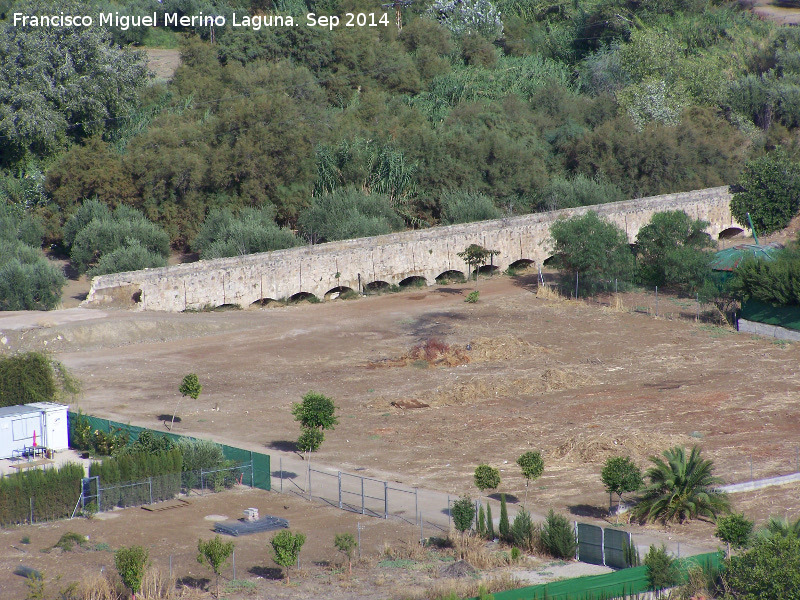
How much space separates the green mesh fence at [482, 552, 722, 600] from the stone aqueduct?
30.1m

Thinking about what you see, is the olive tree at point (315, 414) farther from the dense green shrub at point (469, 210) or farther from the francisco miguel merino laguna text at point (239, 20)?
the francisco miguel merino laguna text at point (239, 20)

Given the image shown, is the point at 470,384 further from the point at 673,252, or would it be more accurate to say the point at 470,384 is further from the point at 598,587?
the point at 673,252

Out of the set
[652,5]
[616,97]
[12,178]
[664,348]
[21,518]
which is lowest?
[21,518]

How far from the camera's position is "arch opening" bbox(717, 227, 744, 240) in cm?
6166

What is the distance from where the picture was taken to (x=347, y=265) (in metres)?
48.9

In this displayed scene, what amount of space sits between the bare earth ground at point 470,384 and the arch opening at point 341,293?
3.16 feet

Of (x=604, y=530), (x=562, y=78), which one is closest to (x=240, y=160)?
(x=562, y=78)

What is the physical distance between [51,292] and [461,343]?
61.2 ft

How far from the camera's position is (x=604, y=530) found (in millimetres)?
19875

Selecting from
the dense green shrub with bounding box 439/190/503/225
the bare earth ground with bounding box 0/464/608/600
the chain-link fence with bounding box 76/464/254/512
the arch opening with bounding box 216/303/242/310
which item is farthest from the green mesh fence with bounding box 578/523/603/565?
the dense green shrub with bounding box 439/190/503/225

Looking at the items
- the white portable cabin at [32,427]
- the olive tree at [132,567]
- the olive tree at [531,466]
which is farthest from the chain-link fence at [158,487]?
the olive tree at [531,466]

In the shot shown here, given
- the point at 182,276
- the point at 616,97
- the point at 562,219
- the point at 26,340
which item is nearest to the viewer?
the point at 26,340

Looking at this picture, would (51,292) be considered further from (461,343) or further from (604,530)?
(604,530)

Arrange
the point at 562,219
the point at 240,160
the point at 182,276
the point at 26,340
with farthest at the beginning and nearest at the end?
the point at 240,160 → the point at 562,219 → the point at 182,276 → the point at 26,340
